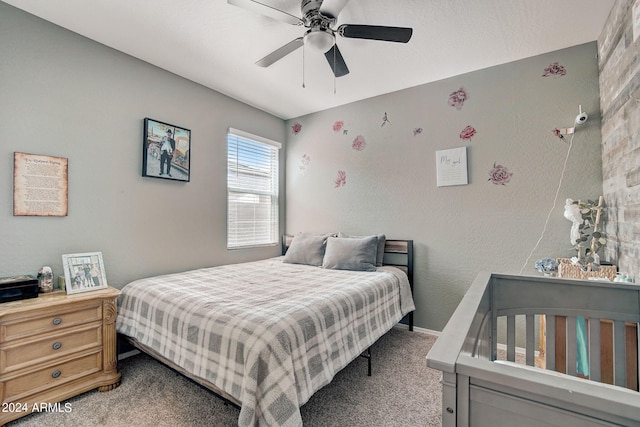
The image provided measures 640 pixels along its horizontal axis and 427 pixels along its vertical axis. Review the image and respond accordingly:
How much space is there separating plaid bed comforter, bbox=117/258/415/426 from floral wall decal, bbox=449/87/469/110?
1.83 meters

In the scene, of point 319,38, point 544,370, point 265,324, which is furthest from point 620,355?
point 319,38

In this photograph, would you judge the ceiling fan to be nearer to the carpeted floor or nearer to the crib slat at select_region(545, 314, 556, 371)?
the crib slat at select_region(545, 314, 556, 371)

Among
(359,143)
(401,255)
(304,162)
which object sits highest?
(359,143)

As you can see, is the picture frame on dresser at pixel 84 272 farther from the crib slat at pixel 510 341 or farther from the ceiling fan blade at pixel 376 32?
the crib slat at pixel 510 341

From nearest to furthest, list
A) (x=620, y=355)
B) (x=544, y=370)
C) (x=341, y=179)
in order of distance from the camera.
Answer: (x=544, y=370) → (x=620, y=355) → (x=341, y=179)

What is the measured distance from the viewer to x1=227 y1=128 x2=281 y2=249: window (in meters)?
3.36

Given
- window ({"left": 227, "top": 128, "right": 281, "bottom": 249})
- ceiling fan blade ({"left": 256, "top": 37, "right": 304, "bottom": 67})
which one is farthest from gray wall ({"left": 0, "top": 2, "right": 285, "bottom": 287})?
ceiling fan blade ({"left": 256, "top": 37, "right": 304, "bottom": 67})

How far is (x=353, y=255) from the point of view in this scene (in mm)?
2865

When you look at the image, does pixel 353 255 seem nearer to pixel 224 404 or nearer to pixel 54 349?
pixel 224 404

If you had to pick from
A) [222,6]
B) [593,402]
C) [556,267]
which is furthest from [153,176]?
[556,267]

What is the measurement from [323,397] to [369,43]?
8.62 feet

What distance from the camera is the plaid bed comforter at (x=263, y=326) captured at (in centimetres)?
128

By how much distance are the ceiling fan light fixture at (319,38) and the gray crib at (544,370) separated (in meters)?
1.62

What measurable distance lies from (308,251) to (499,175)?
2031 millimetres
